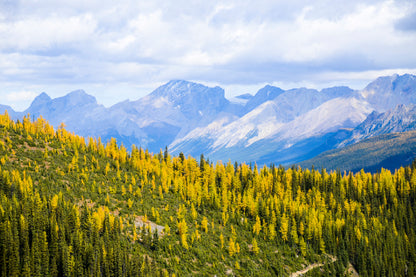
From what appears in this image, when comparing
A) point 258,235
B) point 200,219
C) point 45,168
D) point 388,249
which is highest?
point 45,168

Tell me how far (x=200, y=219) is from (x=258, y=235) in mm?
28249

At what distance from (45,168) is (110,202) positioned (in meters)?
35.2

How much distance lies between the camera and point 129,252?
134625 mm

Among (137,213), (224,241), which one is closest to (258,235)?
(224,241)

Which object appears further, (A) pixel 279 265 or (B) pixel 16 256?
(A) pixel 279 265

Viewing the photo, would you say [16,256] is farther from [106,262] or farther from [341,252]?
[341,252]

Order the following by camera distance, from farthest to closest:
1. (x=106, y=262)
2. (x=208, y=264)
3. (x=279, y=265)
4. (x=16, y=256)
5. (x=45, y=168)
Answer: (x=45, y=168)
(x=279, y=265)
(x=208, y=264)
(x=106, y=262)
(x=16, y=256)

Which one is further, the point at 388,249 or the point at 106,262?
the point at 388,249

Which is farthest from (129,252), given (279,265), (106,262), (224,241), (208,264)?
(279,265)

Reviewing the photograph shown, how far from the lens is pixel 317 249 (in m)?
188

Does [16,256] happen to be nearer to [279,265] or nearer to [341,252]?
[279,265]

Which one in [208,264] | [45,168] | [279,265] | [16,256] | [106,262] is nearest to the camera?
[16,256]

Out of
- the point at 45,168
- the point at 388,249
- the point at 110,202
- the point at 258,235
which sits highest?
the point at 45,168

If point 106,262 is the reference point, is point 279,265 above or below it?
below
